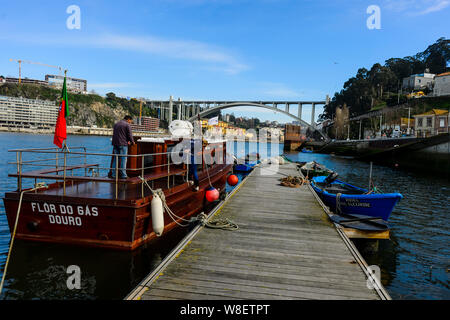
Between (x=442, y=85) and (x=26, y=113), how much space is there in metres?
151

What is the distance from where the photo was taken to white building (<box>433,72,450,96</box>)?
73.4m

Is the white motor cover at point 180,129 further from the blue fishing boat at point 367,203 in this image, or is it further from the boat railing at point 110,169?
the blue fishing boat at point 367,203

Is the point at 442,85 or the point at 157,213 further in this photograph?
the point at 442,85

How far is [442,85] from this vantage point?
74.7m

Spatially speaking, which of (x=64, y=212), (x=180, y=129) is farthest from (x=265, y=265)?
(x=180, y=129)

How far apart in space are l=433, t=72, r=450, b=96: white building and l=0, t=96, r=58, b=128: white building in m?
144

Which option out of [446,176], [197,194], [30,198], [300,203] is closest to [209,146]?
[197,194]

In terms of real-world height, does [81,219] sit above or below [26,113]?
below

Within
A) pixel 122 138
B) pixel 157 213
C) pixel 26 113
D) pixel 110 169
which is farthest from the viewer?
pixel 26 113

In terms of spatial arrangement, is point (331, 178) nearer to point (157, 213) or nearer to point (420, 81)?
point (157, 213)

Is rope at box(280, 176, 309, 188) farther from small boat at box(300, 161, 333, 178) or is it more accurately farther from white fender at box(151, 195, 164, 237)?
white fender at box(151, 195, 164, 237)

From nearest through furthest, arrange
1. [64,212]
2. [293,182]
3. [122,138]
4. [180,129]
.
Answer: [64,212], [122,138], [180,129], [293,182]

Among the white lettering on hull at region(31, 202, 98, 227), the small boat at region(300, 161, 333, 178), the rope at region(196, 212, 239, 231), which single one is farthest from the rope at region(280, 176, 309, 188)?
the white lettering on hull at region(31, 202, 98, 227)
